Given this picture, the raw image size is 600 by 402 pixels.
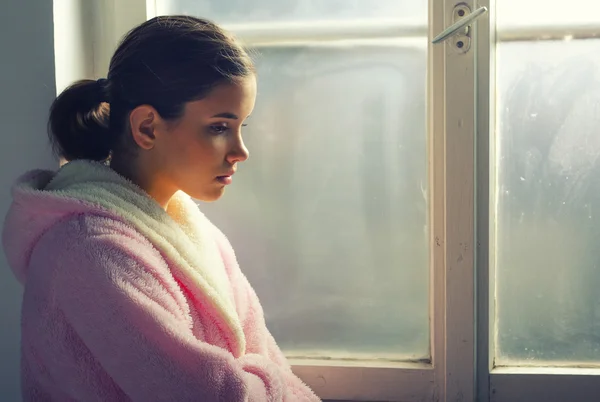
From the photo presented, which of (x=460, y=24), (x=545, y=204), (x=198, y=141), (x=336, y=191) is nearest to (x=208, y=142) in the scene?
(x=198, y=141)

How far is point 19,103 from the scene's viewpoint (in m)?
1.03

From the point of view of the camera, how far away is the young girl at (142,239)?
0.76 meters

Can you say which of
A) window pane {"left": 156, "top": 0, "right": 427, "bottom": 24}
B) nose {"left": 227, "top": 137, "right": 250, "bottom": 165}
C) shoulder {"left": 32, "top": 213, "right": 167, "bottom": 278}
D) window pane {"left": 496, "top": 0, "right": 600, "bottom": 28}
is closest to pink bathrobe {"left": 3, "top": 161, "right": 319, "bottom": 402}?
shoulder {"left": 32, "top": 213, "right": 167, "bottom": 278}

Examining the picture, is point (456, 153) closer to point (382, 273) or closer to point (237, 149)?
point (382, 273)

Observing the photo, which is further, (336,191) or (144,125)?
(336,191)

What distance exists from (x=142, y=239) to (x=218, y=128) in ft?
0.64

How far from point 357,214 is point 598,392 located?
0.53 metres

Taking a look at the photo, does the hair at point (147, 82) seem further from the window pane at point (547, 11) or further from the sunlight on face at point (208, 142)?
the window pane at point (547, 11)

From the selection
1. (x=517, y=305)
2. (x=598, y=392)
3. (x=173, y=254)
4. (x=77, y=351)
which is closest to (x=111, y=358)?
(x=77, y=351)

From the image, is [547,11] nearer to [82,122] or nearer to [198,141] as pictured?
[198,141]

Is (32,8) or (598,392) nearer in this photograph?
(32,8)

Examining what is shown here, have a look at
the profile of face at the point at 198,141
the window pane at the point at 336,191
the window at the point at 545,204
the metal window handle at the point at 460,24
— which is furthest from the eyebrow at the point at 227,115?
the window at the point at 545,204

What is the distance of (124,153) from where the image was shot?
3.06ft

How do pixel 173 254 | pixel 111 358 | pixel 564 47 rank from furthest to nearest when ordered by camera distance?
pixel 564 47, pixel 173 254, pixel 111 358
